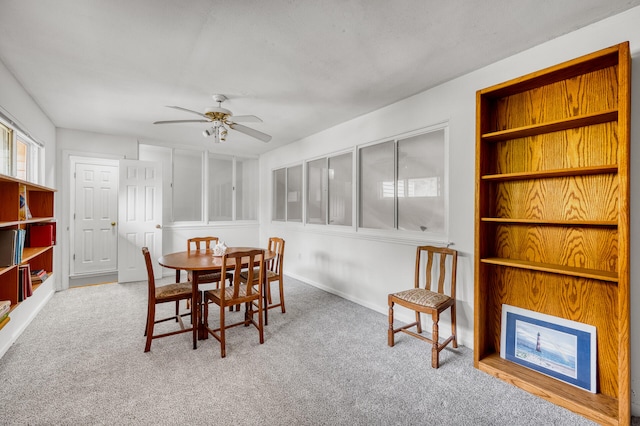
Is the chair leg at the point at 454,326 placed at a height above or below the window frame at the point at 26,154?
below

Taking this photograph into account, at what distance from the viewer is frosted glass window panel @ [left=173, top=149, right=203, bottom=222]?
5.69 m

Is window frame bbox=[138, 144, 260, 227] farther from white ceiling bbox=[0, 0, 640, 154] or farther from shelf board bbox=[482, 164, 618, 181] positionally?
shelf board bbox=[482, 164, 618, 181]

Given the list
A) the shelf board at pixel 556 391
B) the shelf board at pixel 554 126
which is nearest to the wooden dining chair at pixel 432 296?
the shelf board at pixel 556 391

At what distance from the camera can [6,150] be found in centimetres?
313

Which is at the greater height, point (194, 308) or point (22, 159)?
point (22, 159)

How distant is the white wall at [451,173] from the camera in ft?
6.17

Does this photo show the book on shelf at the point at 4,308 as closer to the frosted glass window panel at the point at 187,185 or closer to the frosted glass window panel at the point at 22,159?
the frosted glass window panel at the point at 22,159

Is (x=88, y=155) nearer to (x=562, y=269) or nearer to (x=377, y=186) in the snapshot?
(x=377, y=186)

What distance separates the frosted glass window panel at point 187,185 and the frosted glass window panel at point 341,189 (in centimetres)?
293

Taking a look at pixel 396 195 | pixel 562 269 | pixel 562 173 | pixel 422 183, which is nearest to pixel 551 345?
pixel 562 269

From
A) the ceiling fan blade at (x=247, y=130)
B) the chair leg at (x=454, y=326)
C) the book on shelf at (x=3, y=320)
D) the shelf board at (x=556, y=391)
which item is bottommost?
the shelf board at (x=556, y=391)

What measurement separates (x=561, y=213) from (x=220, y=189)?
562cm

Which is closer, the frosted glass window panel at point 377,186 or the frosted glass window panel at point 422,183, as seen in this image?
the frosted glass window panel at point 422,183

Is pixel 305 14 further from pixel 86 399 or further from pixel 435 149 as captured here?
pixel 86 399
